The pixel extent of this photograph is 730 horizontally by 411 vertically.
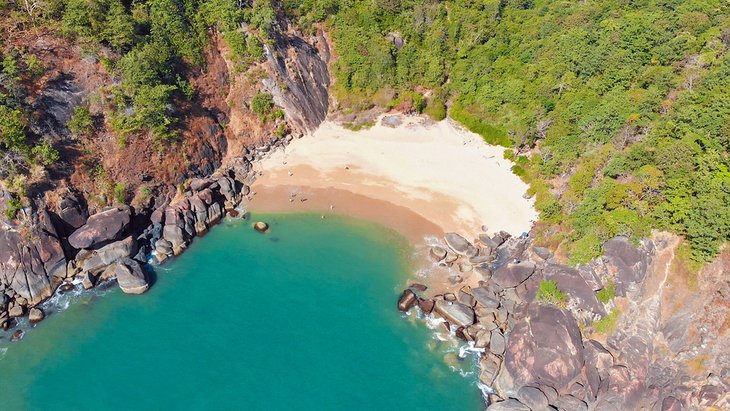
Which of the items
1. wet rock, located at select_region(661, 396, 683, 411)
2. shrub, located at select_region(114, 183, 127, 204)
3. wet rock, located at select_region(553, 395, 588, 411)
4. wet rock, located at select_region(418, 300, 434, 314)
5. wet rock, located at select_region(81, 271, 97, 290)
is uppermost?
shrub, located at select_region(114, 183, 127, 204)

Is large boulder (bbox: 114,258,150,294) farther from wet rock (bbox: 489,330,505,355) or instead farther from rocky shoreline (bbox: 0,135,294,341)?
wet rock (bbox: 489,330,505,355)

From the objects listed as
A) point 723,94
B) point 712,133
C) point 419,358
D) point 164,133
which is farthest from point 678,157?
point 164,133

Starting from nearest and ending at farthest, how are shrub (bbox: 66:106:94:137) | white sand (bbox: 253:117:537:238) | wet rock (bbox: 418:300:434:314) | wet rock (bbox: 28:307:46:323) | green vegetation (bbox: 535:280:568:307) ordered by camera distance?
green vegetation (bbox: 535:280:568:307) < wet rock (bbox: 28:307:46:323) < wet rock (bbox: 418:300:434:314) < shrub (bbox: 66:106:94:137) < white sand (bbox: 253:117:537:238)

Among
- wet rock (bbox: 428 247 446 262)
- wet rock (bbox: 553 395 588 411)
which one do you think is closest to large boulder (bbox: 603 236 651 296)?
wet rock (bbox: 553 395 588 411)

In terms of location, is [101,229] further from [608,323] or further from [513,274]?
[608,323]

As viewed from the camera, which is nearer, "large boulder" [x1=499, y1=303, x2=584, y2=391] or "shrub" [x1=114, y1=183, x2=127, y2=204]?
"large boulder" [x1=499, y1=303, x2=584, y2=391]

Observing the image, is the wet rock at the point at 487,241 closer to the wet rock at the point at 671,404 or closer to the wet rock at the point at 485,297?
the wet rock at the point at 485,297

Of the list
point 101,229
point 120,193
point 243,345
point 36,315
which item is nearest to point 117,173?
point 120,193
